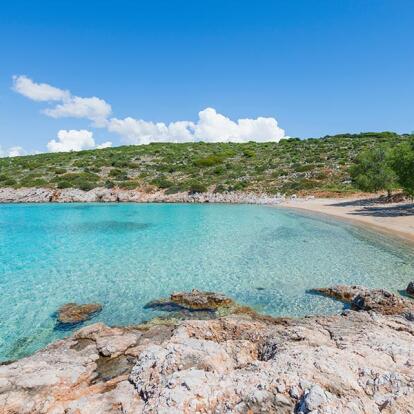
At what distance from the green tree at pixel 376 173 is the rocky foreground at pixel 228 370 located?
1331 inches

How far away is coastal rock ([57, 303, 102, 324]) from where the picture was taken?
11.4 metres

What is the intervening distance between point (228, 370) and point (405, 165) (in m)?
33.0

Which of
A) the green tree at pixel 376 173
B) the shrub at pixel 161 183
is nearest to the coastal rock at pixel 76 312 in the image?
the green tree at pixel 376 173

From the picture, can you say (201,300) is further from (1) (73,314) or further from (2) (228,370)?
(2) (228,370)

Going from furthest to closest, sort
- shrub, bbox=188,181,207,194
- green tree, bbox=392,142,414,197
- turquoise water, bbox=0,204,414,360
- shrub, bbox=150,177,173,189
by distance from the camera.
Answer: shrub, bbox=150,177,173,189 → shrub, bbox=188,181,207,194 → green tree, bbox=392,142,414,197 → turquoise water, bbox=0,204,414,360

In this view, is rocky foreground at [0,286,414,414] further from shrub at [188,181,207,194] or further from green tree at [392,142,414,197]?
shrub at [188,181,207,194]

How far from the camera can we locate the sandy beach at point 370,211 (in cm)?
2663

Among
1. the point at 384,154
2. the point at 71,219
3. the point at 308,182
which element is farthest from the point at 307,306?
the point at 308,182

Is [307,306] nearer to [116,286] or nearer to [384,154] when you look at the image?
[116,286]

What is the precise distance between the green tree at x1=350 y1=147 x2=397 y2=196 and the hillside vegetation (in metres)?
7.87

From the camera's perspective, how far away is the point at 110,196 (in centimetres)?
5656

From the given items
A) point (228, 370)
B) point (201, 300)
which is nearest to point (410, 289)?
point (201, 300)

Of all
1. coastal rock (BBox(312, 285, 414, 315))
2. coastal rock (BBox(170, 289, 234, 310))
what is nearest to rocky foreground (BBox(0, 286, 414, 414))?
coastal rock (BBox(312, 285, 414, 315))

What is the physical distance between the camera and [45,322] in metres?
11.3
